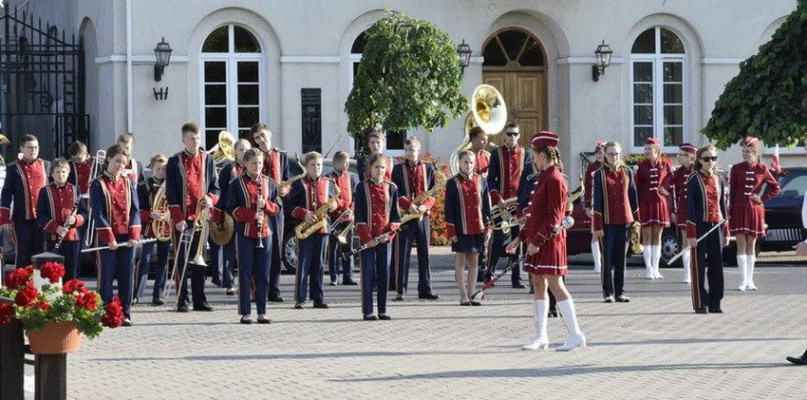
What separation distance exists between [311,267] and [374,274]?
1323mm

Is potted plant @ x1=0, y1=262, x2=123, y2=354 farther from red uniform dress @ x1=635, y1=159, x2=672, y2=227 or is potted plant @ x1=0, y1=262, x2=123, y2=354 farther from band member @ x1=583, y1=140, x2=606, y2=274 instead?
red uniform dress @ x1=635, y1=159, x2=672, y2=227

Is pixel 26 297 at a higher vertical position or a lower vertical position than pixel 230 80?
lower

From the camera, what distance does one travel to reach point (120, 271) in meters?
16.2

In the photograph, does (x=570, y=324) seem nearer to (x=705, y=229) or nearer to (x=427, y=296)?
(x=705, y=229)

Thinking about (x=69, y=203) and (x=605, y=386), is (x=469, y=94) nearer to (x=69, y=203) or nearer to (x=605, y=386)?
(x=69, y=203)

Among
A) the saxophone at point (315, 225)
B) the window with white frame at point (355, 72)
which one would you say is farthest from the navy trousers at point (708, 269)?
the window with white frame at point (355, 72)

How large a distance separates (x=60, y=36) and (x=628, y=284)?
50.3 feet

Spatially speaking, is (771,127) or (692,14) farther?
(692,14)

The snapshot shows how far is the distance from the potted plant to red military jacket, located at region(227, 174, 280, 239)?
17.3 feet

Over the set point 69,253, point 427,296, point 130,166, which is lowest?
point 427,296

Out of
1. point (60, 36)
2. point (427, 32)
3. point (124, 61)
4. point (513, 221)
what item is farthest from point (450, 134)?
point (513, 221)

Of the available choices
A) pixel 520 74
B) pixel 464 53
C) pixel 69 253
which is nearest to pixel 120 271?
pixel 69 253

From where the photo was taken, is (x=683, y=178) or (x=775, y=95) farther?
(x=775, y=95)

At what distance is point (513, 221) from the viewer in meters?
18.9
